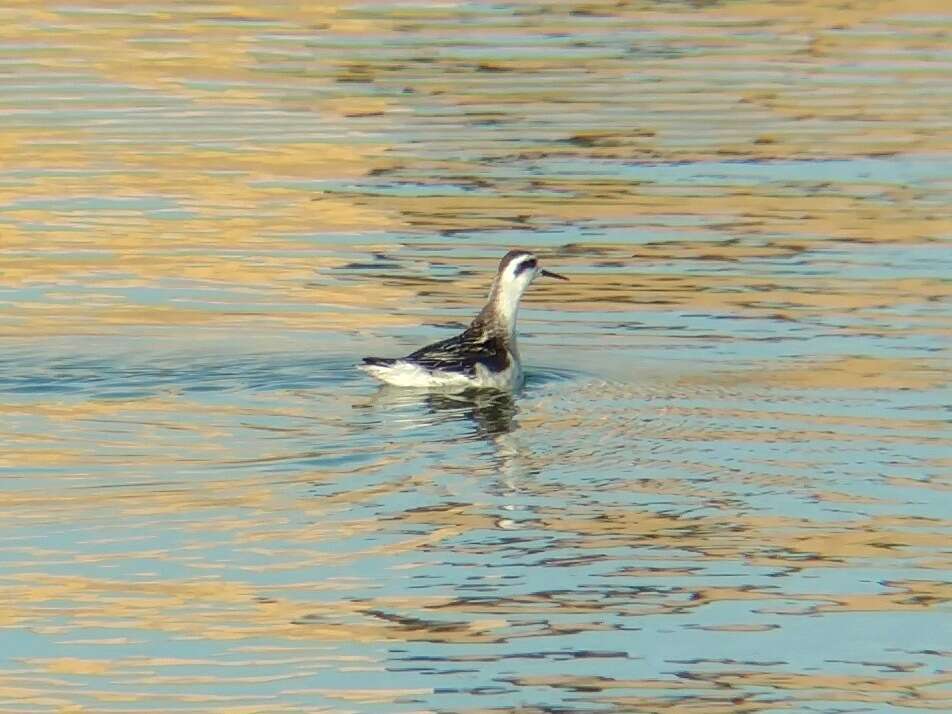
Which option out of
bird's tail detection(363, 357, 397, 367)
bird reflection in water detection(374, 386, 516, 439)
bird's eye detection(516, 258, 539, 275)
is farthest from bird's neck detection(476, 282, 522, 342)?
bird's tail detection(363, 357, 397, 367)

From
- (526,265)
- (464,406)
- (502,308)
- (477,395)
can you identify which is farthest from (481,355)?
(526,265)

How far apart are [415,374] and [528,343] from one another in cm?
241

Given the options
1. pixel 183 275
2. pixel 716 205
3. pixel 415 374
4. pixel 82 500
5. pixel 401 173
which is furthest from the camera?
pixel 401 173

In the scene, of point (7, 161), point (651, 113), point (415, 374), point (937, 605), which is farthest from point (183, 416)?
point (651, 113)

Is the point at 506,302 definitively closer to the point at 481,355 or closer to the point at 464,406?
the point at 481,355

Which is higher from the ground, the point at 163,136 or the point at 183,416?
the point at 163,136

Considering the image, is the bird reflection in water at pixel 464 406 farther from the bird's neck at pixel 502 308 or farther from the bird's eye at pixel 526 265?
the bird's eye at pixel 526 265

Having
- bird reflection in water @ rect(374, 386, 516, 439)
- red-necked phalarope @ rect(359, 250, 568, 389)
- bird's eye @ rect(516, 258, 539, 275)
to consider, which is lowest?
bird reflection in water @ rect(374, 386, 516, 439)

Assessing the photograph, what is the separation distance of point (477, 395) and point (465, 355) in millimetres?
267

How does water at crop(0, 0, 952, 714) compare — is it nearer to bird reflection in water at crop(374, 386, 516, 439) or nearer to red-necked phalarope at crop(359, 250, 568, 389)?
bird reflection in water at crop(374, 386, 516, 439)

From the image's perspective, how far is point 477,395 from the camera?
1574 centimetres

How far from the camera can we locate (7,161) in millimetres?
23938

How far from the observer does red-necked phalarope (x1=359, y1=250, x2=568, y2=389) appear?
15.4 m

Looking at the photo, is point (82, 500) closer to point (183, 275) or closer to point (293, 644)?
point (293, 644)
